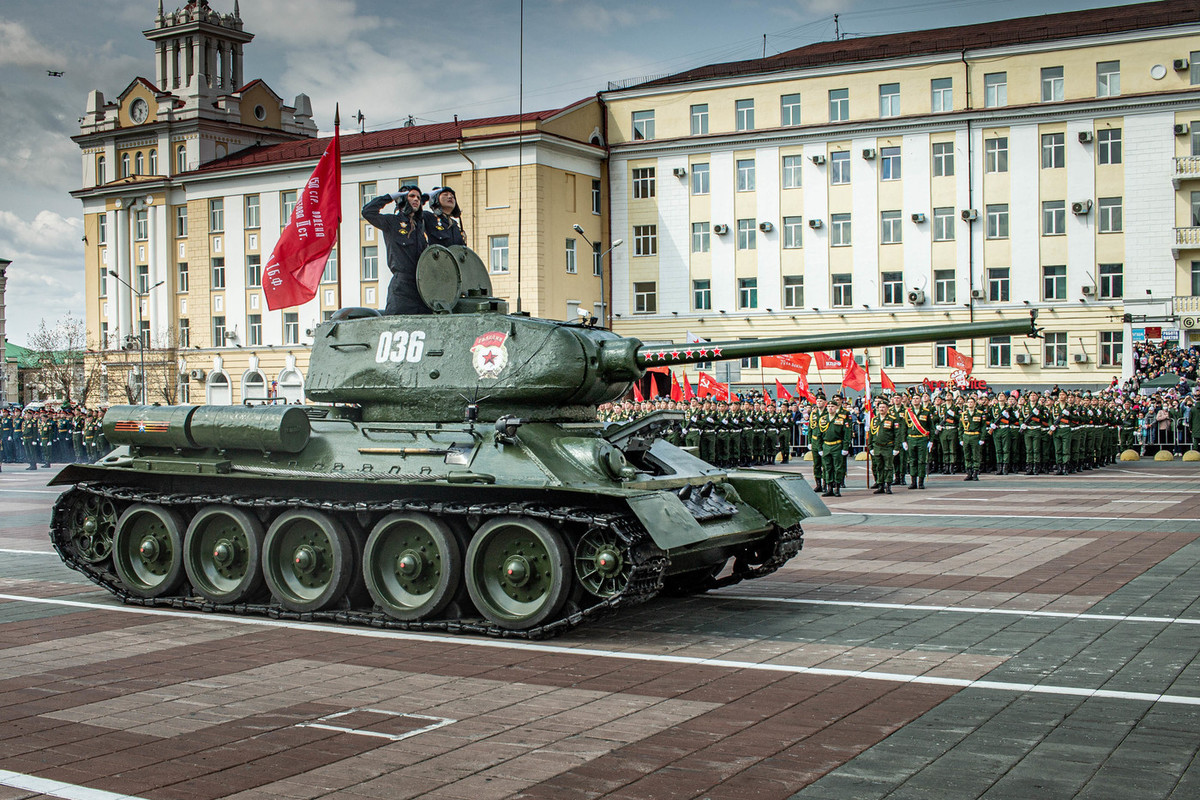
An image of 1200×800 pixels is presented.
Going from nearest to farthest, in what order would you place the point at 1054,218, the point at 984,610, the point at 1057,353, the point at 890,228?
the point at 984,610
the point at 1057,353
the point at 1054,218
the point at 890,228

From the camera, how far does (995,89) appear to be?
4756 cm

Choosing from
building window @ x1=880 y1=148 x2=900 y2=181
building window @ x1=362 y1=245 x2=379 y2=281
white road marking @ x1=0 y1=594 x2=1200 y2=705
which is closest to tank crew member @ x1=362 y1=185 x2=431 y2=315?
white road marking @ x1=0 y1=594 x2=1200 y2=705

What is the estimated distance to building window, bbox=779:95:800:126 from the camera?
2003 inches

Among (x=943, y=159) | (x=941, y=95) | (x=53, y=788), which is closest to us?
(x=53, y=788)

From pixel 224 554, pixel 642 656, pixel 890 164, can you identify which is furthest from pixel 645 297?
pixel 642 656

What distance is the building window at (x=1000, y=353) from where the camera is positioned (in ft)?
154

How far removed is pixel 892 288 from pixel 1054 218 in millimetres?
6640

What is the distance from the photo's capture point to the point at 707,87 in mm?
52531

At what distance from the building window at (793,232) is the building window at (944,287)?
5.81 metres

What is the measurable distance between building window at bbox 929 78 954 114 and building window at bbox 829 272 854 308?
24.2ft

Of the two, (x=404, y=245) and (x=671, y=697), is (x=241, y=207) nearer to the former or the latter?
(x=404, y=245)

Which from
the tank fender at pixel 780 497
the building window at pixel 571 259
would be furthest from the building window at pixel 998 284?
the tank fender at pixel 780 497

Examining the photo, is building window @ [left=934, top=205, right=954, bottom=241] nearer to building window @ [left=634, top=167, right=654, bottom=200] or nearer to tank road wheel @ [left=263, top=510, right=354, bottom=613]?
building window @ [left=634, top=167, right=654, bottom=200]

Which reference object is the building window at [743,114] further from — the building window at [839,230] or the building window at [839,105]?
the building window at [839,230]
